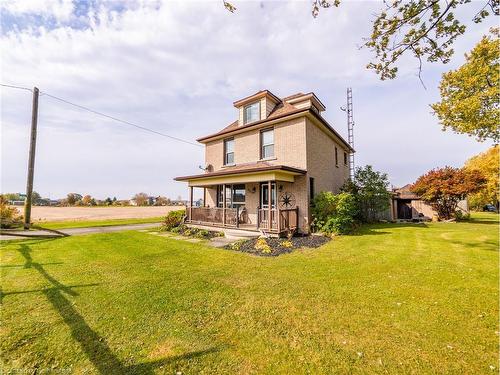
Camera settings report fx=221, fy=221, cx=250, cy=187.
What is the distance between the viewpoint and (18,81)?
9914mm

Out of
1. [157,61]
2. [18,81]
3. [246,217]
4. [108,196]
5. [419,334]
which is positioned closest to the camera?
[419,334]

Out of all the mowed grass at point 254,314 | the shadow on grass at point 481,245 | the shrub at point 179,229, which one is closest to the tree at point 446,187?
the shadow on grass at point 481,245

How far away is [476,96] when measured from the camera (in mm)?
11188

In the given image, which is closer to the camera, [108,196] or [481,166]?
[481,166]

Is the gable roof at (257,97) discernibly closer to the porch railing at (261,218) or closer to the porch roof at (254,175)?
the porch roof at (254,175)

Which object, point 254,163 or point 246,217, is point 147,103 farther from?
point 246,217

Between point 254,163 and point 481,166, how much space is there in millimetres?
30981

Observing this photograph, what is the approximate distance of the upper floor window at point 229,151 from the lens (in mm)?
15969

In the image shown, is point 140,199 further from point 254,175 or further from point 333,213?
point 333,213

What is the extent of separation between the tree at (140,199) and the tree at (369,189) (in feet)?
161

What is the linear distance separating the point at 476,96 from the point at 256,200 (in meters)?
12.5

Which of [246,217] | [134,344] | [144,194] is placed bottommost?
[134,344]

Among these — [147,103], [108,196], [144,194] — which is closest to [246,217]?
[147,103]

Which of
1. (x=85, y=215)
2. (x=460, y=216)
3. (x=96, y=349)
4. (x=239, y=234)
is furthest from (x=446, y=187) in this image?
(x=85, y=215)
